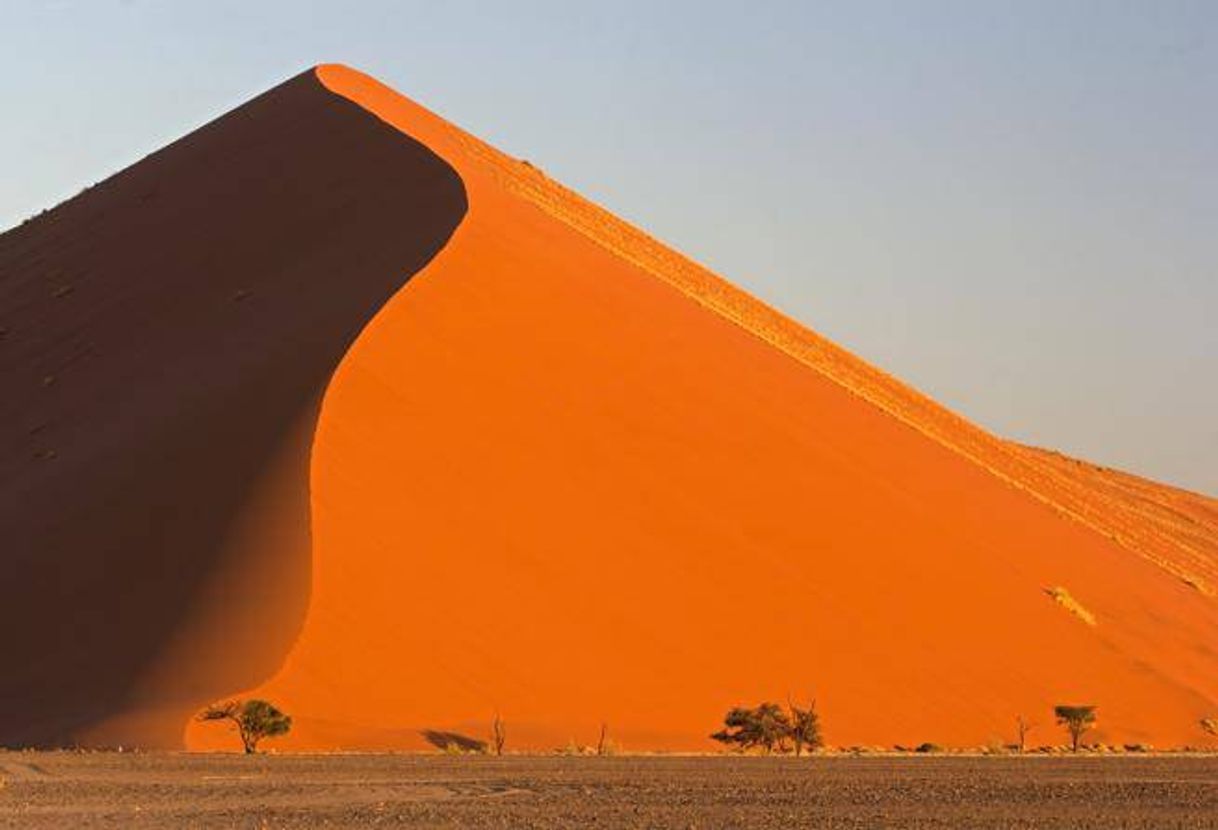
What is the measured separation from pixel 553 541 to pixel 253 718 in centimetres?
711

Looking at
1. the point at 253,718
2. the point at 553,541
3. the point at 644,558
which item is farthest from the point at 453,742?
the point at 644,558

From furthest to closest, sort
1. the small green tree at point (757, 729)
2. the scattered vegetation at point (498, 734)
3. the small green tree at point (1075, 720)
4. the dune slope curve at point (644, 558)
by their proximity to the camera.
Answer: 1. the small green tree at point (1075, 720)
2. the dune slope curve at point (644, 558)
3. the small green tree at point (757, 729)
4. the scattered vegetation at point (498, 734)

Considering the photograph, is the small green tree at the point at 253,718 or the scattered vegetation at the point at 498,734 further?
the scattered vegetation at the point at 498,734

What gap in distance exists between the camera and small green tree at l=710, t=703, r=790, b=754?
3006 centimetres

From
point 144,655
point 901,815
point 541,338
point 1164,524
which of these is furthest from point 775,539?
point 1164,524

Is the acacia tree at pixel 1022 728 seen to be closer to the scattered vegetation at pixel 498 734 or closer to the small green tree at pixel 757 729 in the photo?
the small green tree at pixel 757 729

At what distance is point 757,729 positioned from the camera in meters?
30.2

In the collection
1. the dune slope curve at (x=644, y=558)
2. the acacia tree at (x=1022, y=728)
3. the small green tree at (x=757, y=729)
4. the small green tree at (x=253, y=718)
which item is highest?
the dune slope curve at (x=644, y=558)

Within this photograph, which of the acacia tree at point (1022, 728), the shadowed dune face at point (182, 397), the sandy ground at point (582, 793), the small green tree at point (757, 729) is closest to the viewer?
the sandy ground at point (582, 793)

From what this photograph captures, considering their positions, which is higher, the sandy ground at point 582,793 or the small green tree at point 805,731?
the small green tree at point 805,731

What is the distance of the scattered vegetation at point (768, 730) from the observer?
98.8 ft

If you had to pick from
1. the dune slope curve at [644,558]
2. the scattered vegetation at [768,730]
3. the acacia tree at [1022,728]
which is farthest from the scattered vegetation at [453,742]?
the acacia tree at [1022,728]

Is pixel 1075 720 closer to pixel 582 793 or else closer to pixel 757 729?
pixel 757 729

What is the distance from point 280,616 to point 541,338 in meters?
10.4
